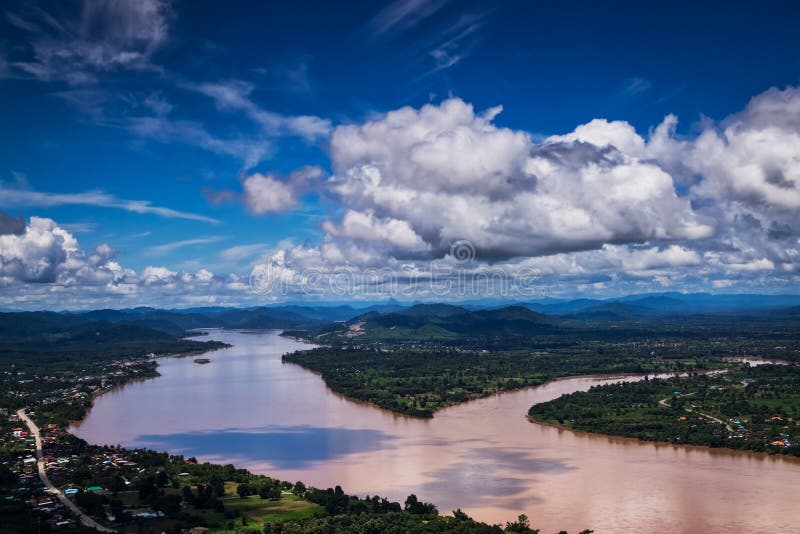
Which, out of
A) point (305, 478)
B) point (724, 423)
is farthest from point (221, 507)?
point (724, 423)

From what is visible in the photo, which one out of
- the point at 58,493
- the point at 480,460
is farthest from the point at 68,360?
the point at 480,460

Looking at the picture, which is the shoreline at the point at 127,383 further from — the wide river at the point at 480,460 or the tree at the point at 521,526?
the tree at the point at 521,526

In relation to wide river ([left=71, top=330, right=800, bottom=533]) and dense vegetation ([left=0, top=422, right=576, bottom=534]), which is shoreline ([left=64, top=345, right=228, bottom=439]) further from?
dense vegetation ([left=0, top=422, right=576, bottom=534])

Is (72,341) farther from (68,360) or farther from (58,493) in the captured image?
(58,493)

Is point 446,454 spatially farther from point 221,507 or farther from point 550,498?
point 221,507

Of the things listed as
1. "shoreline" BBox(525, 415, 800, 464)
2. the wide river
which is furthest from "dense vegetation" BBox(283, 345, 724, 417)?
"shoreline" BBox(525, 415, 800, 464)

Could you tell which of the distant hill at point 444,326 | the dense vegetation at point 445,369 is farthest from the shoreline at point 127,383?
the distant hill at point 444,326
